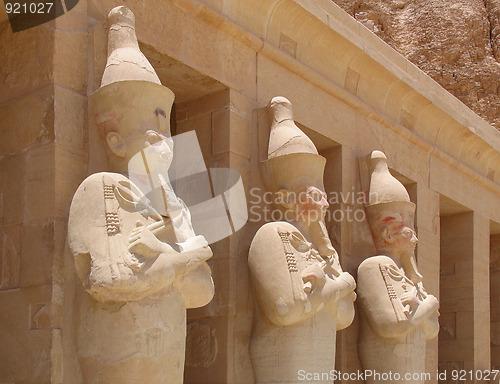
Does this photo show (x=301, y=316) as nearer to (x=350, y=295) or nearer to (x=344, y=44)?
(x=350, y=295)

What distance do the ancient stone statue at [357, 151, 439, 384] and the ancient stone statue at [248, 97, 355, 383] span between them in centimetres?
56

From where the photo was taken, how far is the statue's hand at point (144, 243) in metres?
4.16

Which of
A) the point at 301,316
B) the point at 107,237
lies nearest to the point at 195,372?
the point at 301,316

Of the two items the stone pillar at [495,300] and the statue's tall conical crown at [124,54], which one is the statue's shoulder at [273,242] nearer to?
the statue's tall conical crown at [124,54]

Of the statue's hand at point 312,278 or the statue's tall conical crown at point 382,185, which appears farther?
the statue's tall conical crown at point 382,185

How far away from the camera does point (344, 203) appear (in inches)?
268

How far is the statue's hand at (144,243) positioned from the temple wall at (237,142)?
45cm

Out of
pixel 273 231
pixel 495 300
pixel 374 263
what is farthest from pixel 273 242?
pixel 495 300

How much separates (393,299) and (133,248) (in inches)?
107

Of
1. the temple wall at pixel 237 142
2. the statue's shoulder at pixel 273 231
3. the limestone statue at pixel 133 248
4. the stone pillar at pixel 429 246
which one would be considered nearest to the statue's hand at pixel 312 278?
the statue's shoulder at pixel 273 231

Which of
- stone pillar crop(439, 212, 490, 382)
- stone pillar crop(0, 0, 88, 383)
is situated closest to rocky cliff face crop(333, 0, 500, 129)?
stone pillar crop(439, 212, 490, 382)

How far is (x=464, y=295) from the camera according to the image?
888 cm

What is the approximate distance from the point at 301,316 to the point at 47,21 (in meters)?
2.29

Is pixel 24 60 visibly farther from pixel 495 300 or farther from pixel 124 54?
pixel 495 300
